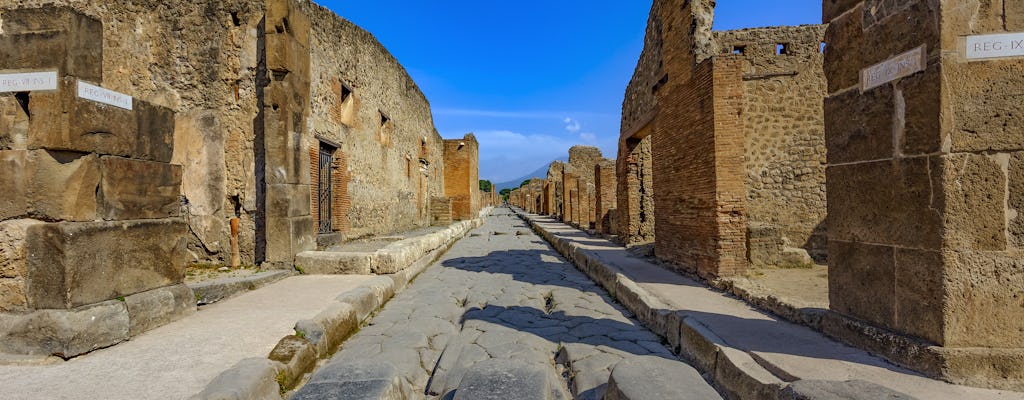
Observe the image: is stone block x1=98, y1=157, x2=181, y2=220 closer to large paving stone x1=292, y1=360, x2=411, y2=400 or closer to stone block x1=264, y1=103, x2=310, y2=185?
stone block x1=264, y1=103, x2=310, y2=185

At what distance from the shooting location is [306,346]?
9.55 ft

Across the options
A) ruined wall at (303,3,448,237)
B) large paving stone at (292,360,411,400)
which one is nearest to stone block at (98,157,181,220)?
large paving stone at (292,360,411,400)

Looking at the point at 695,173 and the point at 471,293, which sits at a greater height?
the point at 695,173

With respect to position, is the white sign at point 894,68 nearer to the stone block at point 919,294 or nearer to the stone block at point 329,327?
the stone block at point 919,294

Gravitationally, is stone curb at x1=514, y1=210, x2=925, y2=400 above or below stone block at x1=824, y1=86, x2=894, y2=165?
below

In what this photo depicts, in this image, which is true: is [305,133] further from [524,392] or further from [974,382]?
[974,382]

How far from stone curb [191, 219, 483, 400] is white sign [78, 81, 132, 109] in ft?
7.13

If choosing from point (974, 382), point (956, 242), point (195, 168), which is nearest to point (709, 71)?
point (956, 242)

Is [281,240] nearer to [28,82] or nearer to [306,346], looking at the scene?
[28,82]

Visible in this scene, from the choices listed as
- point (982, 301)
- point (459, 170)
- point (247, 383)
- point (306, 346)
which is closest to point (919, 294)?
point (982, 301)

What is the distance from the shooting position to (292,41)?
593cm

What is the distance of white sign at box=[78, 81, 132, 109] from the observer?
2.99m

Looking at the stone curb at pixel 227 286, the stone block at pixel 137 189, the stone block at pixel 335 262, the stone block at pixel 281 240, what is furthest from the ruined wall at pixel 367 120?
the stone block at pixel 137 189

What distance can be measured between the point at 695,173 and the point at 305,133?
5734mm
